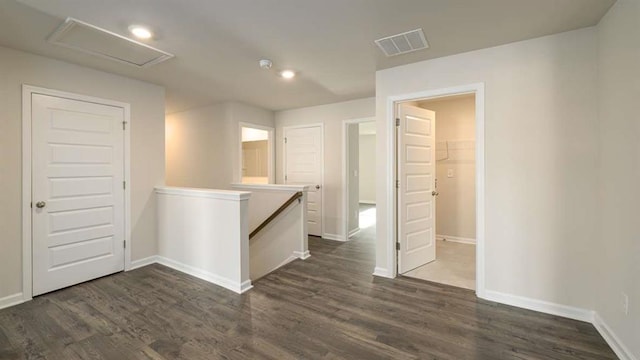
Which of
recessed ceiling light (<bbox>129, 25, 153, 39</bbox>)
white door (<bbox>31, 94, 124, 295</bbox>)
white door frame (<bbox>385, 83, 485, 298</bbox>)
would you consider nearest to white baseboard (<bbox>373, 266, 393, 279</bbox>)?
white door frame (<bbox>385, 83, 485, 298</bbox>)

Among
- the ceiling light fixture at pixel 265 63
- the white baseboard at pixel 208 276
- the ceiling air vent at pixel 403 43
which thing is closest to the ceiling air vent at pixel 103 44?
the ceiling light fixture at pixel 265 63

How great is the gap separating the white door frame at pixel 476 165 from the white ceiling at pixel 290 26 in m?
0.38

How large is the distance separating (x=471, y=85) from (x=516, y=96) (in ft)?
1.33

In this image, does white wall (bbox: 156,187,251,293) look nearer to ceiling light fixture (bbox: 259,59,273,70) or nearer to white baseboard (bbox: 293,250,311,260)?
white baseboard (bbox: 293,250,311,260)

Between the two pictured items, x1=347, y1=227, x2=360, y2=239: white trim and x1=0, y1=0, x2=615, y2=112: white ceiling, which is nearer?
x1=0, y1=0, x2=615, y2=112: white ceiling

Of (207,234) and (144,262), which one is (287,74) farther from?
(144,262)

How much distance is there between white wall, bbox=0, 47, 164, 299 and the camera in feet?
8.79

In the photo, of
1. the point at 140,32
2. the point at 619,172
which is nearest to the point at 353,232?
the point at 619,172

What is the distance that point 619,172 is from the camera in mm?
1964

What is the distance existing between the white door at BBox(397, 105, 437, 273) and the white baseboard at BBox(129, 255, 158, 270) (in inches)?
129

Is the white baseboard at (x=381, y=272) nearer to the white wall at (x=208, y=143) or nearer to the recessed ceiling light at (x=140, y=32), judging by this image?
the white wall at (x=208, y=143)

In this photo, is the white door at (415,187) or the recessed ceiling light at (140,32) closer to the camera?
the recessed ceiling light at (140,32)

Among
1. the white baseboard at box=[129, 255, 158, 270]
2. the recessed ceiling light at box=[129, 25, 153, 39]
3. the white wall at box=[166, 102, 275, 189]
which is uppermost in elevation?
the recessed ceiling light at box=[129, 25, 153, 39]

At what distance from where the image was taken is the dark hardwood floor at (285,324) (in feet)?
6.55
